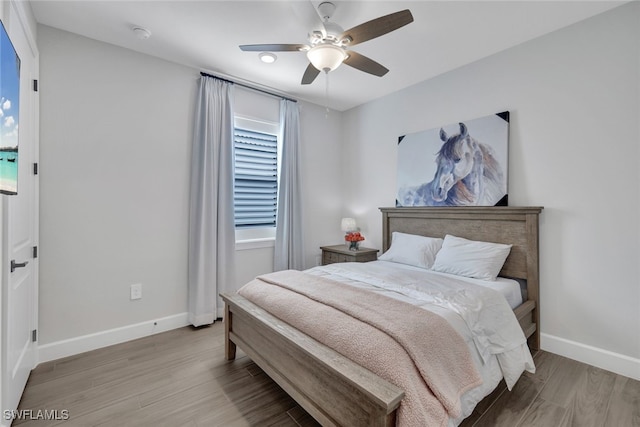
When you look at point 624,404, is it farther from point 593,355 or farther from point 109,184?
point 109,184

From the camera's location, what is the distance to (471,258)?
2.74m

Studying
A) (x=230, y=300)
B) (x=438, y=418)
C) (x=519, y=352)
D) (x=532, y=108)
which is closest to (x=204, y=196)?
(x=230, y=300)

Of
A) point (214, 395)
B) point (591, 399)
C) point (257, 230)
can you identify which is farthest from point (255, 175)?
point (591, 399)

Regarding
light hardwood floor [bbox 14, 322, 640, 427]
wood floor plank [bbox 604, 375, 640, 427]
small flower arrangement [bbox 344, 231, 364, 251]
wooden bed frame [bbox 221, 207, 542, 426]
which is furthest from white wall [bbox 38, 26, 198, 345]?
wood floor plank [bbox 604, 375, 640, 427]

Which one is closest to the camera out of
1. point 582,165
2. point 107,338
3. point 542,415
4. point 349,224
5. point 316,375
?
point 316,375

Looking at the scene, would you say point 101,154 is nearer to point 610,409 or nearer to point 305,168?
point 305,168

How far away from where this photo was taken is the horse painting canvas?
286 cm

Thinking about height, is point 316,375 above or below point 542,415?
above

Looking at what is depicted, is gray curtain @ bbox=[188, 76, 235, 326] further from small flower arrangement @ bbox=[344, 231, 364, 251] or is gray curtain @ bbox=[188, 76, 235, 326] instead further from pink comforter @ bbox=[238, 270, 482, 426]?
small flower arrangement @ bbox=[344, 231, 364, 251]

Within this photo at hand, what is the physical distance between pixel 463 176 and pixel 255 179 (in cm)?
247

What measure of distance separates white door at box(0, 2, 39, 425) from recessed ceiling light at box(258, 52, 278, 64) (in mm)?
1713

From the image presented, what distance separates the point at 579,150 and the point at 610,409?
1904 mm

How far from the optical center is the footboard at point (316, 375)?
1.25 metres

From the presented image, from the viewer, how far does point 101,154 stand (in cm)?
266
